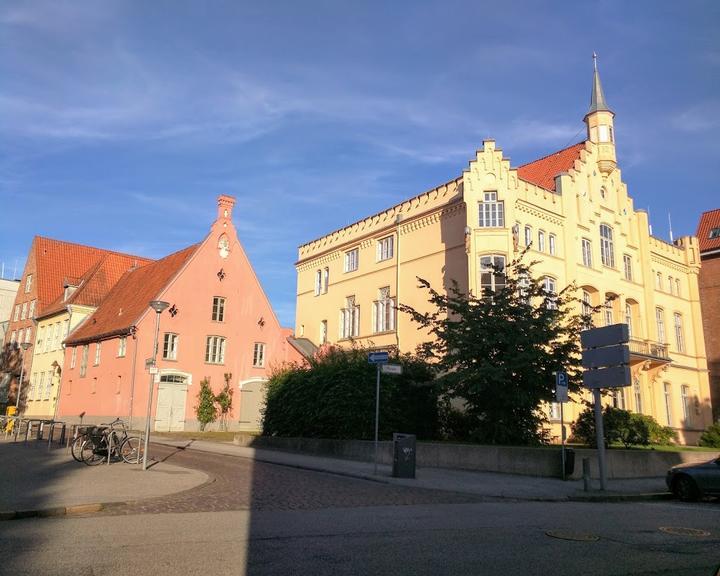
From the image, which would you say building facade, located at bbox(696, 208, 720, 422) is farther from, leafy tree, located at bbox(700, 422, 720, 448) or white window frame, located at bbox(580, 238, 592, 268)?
white window frame, located at bbox(580, 238, 592, 268)

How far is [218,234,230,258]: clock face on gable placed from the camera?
1619 inches

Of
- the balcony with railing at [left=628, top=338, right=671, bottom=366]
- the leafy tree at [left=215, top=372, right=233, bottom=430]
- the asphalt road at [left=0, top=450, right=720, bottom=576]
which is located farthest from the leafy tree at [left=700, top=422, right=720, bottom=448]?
the leafy tree at [left=215, top=372, right=233, bottom=430]

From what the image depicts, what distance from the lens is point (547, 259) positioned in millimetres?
32844

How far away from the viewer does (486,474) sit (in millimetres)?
17922

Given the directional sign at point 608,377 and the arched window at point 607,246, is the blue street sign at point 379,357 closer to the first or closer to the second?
the directional sign at point 608,377

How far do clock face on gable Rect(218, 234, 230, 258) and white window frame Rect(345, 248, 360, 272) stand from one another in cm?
812

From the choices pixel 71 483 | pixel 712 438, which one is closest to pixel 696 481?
pixel 71 483

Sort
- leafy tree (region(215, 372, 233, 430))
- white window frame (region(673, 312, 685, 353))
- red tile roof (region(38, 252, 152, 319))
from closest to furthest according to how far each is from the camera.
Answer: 1. leafy tree (region(215, 372, 233, 430))
2. white window frame (region(673, 312, 685, 353))
3. red tile roof (region(38, 252, 152, 319))

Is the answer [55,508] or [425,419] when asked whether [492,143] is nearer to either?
[425,419]

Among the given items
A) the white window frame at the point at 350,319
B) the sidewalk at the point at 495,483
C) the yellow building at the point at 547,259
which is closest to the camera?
the sidewalk at the point at 495,483

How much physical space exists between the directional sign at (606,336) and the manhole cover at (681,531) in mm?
5967

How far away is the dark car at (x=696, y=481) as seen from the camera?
46.1ft

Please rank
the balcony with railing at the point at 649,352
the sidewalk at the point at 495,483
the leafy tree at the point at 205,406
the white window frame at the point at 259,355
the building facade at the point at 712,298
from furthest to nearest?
the building facade at the point at 712,298
the white window frame at the point at 259,355
the leafy tree at the point at 205,406
the balcony with railing at the point at 649,352
the sidewalk at the point at 495,483

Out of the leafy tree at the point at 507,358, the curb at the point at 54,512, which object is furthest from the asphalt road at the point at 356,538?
the leafy tree at the point at 507,358
